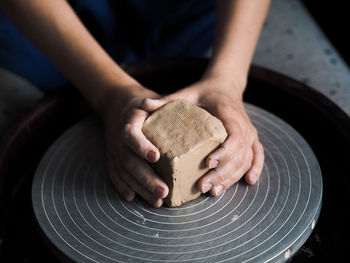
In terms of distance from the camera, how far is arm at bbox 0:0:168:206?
904 millimetres

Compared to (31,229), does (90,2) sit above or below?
above

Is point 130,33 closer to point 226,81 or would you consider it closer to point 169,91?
point 169,91

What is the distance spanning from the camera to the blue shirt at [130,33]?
1288 mm

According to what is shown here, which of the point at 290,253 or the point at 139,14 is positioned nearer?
the point at 290,253

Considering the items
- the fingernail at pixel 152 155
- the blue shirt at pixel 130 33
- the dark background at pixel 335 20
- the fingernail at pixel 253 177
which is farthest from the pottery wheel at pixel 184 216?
the dark background at pixel 335 20

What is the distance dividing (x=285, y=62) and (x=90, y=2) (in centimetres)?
69

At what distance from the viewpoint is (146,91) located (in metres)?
0.98

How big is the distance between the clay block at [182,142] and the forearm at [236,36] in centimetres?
23

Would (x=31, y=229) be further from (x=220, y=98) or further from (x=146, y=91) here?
(x=220, y=98)

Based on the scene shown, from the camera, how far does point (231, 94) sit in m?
0.98

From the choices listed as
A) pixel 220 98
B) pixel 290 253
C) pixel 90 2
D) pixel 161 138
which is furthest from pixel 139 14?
pixel 290 253

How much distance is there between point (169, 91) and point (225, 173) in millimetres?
479

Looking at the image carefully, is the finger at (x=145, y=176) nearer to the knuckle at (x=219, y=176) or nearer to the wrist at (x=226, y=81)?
the knuckle at (x=219, y=176)

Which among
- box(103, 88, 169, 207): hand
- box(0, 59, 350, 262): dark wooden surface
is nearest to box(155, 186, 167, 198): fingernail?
box(103, 88, 169, 207): hand
